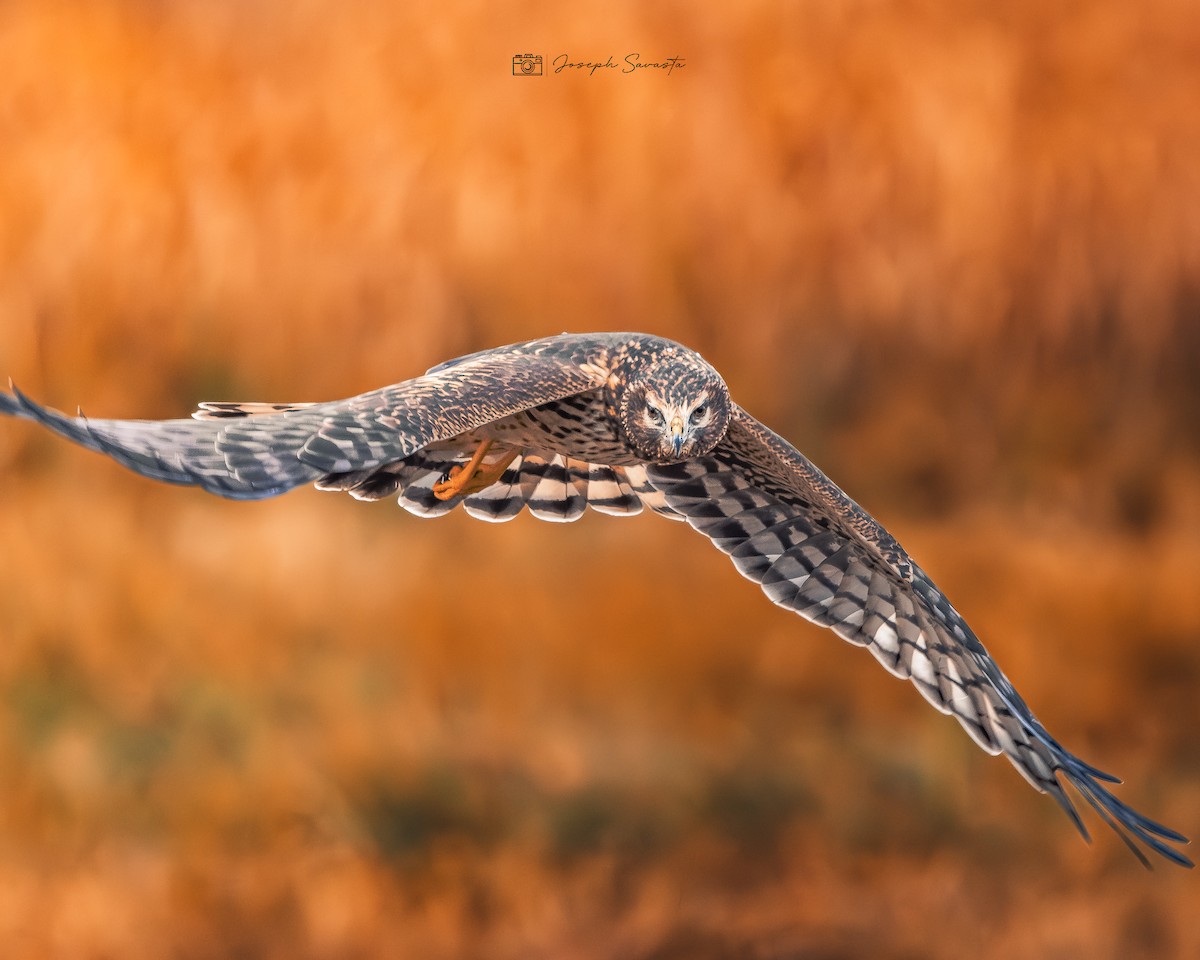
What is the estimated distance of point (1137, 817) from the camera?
4758 millimetres

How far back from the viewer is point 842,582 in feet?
18.1

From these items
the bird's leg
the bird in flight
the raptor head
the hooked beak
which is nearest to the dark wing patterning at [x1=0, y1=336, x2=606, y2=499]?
the bird in flight

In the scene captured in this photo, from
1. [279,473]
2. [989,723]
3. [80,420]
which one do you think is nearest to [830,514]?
[989,723]

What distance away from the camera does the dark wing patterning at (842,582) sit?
5.26 m

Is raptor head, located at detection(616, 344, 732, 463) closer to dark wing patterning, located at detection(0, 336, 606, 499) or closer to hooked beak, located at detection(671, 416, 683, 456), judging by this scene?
hooked beak, located at detection(671, 416, 683, 456)

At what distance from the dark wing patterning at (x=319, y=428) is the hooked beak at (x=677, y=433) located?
260 mm

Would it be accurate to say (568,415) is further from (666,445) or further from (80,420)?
(80,420)

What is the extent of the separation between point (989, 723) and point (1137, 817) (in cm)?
66

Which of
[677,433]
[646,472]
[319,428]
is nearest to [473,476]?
[646,472]

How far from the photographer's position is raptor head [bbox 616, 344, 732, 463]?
452cm

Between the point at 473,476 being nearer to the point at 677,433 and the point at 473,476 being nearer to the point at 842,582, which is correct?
the point at 677,433

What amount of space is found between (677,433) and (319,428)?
113 cm

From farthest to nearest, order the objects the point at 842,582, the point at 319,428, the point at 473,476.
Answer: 1. the point at 842,582
2. the point at 473,476
3. the point at 319,428

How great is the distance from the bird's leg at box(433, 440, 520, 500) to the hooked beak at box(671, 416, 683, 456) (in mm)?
794
